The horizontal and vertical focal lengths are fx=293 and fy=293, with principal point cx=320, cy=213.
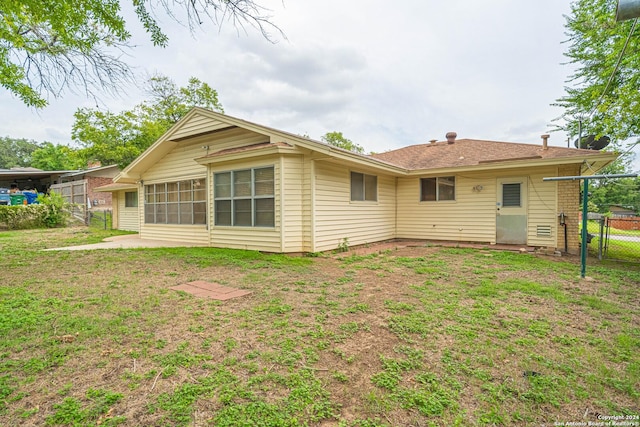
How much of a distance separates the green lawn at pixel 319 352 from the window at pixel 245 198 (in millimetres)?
2654

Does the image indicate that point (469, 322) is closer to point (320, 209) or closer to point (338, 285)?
point (338, 285)

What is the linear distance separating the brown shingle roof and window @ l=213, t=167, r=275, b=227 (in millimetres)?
5360

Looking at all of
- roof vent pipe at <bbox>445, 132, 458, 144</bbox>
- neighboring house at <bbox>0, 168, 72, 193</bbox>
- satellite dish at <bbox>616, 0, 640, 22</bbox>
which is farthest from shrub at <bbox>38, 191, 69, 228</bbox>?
satellite dish at <bbox>616, 0, 640, 22</bbox>

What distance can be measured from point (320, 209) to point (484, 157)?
19.9 ft

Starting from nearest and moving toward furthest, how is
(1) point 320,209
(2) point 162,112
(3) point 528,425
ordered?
(3) point 528,425, (1) point 320,209, (2) point 162,112

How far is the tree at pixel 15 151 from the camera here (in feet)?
161

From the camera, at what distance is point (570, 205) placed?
7949mm

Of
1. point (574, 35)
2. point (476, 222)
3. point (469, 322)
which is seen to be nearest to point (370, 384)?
point (469, 322)

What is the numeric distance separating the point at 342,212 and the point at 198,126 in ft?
16.4

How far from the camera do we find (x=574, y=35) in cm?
906

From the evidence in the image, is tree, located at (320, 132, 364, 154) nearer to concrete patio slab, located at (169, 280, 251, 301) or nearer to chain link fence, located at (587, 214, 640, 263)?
chain link fence, located at (587, 214, 640, 263)

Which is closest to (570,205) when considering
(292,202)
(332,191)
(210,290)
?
(332,191)

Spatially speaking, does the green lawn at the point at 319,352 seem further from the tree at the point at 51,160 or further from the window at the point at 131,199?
the tree at the point at 51,160

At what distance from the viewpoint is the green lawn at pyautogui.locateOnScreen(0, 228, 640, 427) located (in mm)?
1810
